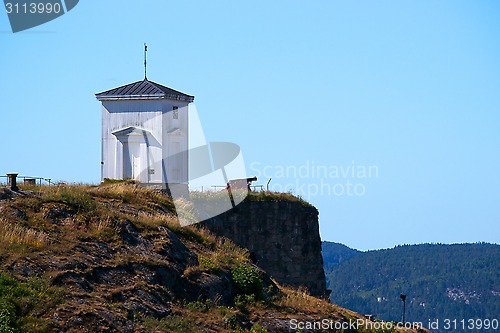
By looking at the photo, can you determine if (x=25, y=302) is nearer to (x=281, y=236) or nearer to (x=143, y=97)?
(x=143, y=97)

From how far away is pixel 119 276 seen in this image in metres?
34.5

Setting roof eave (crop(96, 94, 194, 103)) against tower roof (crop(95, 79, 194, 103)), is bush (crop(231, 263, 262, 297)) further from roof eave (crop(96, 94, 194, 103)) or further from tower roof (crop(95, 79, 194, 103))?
tower roof (crop(95, 79, 194, 103))

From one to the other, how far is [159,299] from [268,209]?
16.0 m

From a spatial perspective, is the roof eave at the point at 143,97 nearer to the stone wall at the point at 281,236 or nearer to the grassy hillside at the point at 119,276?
the stone wall at the point at 281,236

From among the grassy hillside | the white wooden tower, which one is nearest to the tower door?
the white wooden tower

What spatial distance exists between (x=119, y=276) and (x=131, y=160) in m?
14.3

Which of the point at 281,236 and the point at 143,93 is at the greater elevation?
the point at 143,93

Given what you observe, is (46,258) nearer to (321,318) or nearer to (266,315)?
(266,315)

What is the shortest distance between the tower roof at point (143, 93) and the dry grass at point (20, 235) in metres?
13.9

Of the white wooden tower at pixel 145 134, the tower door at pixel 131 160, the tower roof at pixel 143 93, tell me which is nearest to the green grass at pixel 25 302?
the white wooden tower at pixel 145 134

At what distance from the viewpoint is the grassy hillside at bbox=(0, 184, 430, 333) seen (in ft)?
102

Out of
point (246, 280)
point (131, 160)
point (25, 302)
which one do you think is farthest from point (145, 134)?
point (25, 302)

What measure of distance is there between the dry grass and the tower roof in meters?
13.9

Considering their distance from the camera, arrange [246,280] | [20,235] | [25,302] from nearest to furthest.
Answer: [25,302], [20,235], [246,280]
